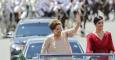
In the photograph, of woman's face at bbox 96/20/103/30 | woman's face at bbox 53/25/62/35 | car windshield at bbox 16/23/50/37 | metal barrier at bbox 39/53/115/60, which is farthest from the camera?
car windshield at bbox 16/23/50/37

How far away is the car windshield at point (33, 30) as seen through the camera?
1869 cm

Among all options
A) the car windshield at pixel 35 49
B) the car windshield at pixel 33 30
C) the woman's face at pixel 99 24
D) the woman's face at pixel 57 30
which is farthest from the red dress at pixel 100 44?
the car windshield at pixel 33 30

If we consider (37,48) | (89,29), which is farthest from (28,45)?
(89,29)

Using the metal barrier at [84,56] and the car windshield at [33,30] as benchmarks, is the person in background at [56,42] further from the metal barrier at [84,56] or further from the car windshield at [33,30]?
the car windshield at [33,30]

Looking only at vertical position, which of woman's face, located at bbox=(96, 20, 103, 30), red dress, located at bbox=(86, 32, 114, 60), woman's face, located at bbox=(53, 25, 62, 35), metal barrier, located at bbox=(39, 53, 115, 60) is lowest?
metal barrier, located at bbox=(39, 53, 115, 60)

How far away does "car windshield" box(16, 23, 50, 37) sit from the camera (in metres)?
18.7

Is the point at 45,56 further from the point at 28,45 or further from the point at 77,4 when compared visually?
the point at 77,4

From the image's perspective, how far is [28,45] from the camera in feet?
49.7

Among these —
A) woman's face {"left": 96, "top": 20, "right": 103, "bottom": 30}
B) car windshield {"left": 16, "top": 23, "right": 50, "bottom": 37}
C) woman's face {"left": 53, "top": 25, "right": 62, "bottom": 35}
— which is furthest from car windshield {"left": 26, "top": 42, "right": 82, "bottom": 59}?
woman's face {"left": 53, "top": 25, "right": 62, "bottom": 35}

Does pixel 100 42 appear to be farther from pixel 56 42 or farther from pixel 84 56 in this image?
pixel 56 42

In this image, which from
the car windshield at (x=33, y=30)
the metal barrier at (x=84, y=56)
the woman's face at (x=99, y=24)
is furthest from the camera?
the car windshield at (x=33, y=30)

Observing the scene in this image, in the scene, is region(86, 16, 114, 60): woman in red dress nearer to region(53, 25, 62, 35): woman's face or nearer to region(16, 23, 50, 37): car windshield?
region(53, 25, 62, 35): woman's face

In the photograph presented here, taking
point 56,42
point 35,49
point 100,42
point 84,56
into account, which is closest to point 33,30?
point 35,49

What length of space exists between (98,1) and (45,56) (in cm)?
2597
